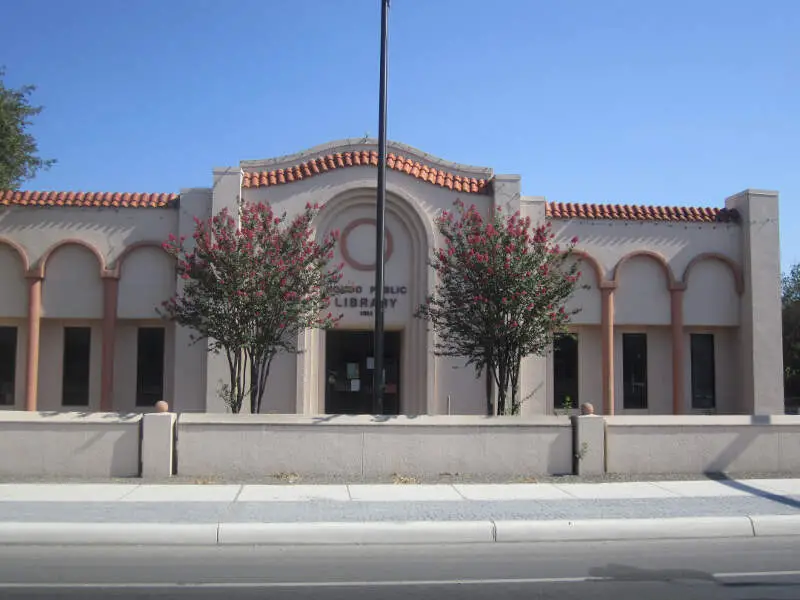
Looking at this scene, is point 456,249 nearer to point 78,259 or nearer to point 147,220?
point 147,220

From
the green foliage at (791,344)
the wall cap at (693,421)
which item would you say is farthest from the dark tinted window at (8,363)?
the green foliage at (791,344)

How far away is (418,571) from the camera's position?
25.7ft

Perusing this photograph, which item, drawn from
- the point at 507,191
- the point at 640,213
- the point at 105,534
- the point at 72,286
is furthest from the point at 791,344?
the point at 105,534

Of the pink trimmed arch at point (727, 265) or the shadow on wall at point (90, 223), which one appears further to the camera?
the pink trimmed arch at point (727, 265)

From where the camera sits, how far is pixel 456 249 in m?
14.2

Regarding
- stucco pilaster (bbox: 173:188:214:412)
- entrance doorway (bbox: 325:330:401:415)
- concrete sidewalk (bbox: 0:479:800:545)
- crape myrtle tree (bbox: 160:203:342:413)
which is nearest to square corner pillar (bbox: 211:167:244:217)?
stucco pilaster (bbox: 173:188:214:412)

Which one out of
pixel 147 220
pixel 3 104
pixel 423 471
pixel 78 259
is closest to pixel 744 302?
pixel 423 471

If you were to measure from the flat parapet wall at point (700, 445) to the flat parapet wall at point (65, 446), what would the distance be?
26.1 ft

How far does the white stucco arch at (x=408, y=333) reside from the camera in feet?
59.4

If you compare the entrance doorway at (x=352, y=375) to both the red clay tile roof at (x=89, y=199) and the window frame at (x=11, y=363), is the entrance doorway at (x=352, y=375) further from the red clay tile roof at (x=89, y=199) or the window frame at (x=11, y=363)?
the window frame at (x=11, y=363)

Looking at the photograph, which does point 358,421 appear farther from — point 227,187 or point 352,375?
point 227,187

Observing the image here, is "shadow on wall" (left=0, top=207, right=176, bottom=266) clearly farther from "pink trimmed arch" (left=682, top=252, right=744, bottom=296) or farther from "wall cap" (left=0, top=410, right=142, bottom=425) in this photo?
"pink trimmed arch" (left=682, top=252, right=744, bottom=296)

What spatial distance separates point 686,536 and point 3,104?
67.6 ft

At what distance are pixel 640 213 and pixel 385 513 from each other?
12732 millimetres
